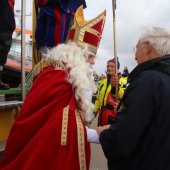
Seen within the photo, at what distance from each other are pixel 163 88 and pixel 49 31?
175cm

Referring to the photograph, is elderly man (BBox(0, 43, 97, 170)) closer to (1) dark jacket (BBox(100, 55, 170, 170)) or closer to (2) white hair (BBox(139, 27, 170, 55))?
(1) dark jacket (BBox(100, 55, 170, 170))

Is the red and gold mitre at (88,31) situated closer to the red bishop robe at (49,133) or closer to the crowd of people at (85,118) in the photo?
the crowd of people at (85,118)

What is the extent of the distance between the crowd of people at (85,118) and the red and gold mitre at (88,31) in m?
0.13

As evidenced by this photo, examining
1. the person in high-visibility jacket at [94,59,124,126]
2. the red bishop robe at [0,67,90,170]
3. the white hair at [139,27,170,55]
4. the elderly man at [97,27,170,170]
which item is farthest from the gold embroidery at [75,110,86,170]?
the person in high-visibility jacket at [94,59,124,126]

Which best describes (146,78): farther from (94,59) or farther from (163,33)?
(94,59)

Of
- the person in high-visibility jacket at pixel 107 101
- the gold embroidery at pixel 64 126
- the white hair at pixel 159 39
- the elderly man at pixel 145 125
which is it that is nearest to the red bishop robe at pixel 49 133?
the gold embroidery at pixel 64 126

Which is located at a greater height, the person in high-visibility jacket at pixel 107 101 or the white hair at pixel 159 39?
the white hair at pixel 159 39

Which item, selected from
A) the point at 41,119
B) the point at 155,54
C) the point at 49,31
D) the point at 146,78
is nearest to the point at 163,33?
the point at 155,54

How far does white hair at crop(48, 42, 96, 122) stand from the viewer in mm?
2580

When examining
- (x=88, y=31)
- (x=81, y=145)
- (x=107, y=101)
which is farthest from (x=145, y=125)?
(x=107, y=101)

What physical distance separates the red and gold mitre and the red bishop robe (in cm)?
48

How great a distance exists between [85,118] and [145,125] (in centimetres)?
59

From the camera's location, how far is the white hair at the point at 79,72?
2.58 metres

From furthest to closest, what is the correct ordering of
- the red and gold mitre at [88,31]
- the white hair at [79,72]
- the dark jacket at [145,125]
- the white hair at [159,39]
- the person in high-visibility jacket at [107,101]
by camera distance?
the person in high-visibility jacket at [107,101], the red and gold mitre at [88,31], the white hair at [79,72], the white hair at [159,39], the dark jacket at [145,125]
